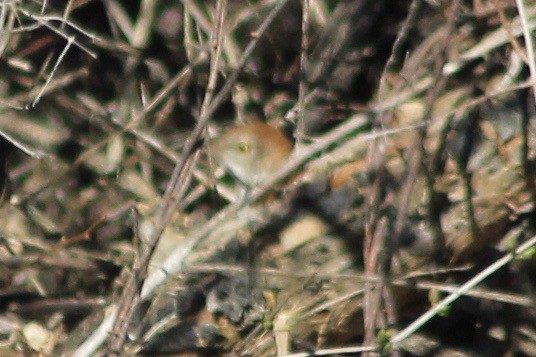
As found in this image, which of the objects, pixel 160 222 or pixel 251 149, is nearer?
pixel 160 222

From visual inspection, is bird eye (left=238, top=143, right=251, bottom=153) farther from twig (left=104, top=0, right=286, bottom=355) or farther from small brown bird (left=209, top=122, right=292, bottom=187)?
twig (left=104, top=0, right=286, bottom=355)

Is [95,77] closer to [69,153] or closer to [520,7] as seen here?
[69,153]

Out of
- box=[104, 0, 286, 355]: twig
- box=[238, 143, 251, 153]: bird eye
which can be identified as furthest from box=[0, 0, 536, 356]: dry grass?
box=[238, 143, 251, 153]: bird eye

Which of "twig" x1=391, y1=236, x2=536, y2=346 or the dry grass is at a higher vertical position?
the dry grass

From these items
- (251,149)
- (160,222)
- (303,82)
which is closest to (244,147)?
(251,149)

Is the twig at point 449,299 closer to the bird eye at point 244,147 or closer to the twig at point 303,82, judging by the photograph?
the twig at point 303,82

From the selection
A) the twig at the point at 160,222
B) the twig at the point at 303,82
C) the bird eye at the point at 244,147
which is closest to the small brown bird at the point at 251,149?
the bird eye at the point at 244,147

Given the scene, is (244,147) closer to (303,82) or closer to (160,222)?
(303,82)

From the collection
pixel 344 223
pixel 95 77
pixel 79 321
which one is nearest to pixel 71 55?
pixel 95 77
